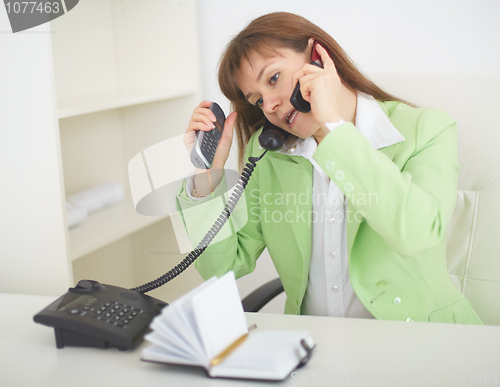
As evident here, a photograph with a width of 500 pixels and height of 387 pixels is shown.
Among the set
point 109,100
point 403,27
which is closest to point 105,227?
point 109,100

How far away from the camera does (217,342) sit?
2.13ft

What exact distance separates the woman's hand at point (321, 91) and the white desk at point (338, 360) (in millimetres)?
374

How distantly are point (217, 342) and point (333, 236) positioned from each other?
1.67 feet

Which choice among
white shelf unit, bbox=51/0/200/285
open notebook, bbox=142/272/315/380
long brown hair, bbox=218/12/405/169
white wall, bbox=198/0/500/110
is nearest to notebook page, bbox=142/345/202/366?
open notebook, bbox=142/272/315/380

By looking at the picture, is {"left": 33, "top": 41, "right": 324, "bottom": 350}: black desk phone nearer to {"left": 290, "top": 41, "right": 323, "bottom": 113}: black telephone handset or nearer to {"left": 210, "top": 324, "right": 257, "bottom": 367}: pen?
{"left": 210, "top": 324, "right": 257, "bottom": 367}: pen

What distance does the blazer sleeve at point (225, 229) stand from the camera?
1129 millimetres

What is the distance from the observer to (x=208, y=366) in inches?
25.0

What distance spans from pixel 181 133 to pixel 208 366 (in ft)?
4.21

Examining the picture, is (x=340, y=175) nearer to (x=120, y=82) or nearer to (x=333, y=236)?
(x=333, y=236)

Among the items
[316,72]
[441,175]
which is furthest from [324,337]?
[316,72]

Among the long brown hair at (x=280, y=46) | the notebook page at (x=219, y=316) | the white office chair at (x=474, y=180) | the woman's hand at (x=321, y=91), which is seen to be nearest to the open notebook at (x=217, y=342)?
the notebook page at (x=219, y=316)

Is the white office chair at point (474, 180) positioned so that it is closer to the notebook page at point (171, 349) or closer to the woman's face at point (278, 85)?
the woman's face at point (278, 85)

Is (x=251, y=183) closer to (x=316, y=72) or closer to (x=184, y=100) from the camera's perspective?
(x=316, y=72)

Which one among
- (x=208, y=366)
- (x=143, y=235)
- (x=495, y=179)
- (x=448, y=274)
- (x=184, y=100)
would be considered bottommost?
(x=143, y=235)
